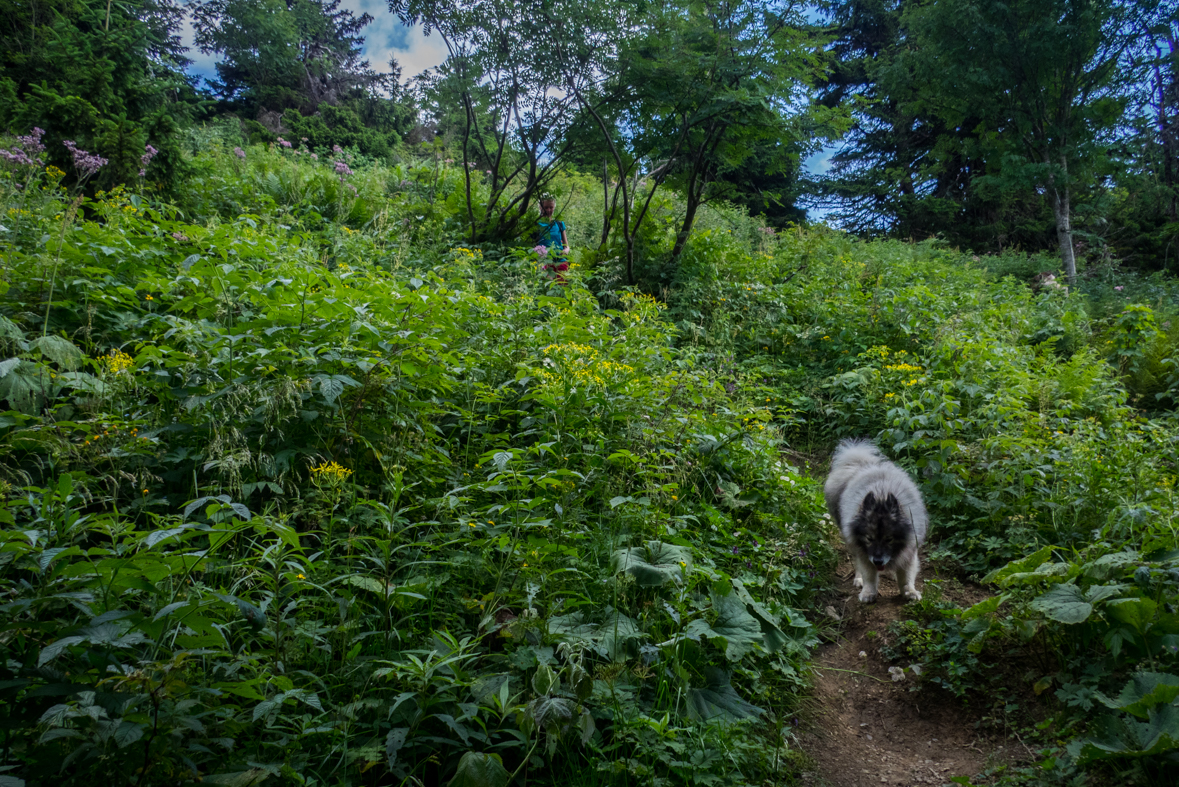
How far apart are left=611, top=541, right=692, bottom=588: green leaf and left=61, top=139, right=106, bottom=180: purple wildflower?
6915mm

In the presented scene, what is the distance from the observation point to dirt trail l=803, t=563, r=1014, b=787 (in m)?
2.87

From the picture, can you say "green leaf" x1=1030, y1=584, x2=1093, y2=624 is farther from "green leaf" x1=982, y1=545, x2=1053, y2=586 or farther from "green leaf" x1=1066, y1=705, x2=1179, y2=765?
"green leaf" x1=1066, y1=705, x2=1179, y2=765

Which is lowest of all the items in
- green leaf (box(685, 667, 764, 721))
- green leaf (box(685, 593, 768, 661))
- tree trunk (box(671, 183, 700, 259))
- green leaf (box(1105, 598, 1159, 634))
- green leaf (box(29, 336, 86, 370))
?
green leaf (box(685, 667, 764, 721))

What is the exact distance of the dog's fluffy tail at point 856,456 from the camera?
517cm

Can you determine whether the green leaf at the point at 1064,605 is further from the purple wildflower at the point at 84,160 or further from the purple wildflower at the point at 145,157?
the purple wildflower at the point at 145,157

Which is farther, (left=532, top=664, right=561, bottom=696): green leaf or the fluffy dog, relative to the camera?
the fluffy dog

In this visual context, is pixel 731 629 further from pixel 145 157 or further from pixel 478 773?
pixel 145 157

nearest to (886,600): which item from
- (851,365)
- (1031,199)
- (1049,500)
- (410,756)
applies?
(1049,500)

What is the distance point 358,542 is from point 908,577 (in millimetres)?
3621

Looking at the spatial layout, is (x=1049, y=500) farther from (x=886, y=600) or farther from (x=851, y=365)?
(x=851, y=365)

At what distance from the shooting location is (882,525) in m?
4.05

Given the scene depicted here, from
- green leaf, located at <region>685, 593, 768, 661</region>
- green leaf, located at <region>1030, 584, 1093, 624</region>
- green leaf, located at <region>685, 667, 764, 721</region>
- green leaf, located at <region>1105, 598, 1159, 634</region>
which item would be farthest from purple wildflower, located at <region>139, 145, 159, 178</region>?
green leaf, located at <region>1105, 598, 1159, 634</region>

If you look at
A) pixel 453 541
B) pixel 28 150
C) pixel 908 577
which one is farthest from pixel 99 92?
pixel 908 577

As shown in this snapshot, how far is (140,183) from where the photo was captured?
7.35 metres
